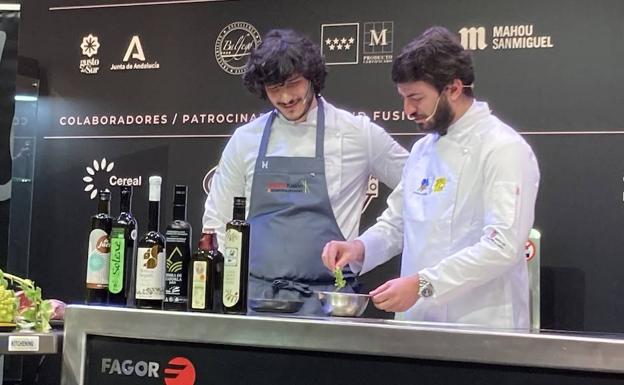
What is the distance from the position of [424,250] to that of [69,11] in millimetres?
2290

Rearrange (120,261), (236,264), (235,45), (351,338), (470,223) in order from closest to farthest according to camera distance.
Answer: (351,338)
(236,264)
(120,261)
(470,223)
(235,45)

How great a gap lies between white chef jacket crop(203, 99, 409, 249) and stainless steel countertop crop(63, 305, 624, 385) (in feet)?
3.49

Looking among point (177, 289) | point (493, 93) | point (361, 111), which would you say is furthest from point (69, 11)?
point (177, 289)

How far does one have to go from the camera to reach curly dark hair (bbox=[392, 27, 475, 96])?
2.09 meters

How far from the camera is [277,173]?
246 centimetres

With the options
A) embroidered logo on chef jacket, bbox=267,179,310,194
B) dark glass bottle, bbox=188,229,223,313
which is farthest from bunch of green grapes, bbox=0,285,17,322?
embroidered logo on chef jacket, bbox=267,179,310,194

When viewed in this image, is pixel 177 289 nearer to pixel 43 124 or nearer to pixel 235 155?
pixel 235 155

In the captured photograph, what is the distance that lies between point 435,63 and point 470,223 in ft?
1.44

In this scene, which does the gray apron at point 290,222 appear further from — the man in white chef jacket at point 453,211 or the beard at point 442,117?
the beard at point 442,117

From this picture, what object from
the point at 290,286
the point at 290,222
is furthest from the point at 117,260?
the point at 290,222

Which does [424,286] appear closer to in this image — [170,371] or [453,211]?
[453,211]

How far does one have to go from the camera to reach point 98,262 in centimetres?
155

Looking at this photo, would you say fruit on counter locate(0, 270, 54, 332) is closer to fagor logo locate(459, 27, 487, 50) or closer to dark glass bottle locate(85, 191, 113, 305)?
dark glass bottle locate(85, 191, 113, 305)

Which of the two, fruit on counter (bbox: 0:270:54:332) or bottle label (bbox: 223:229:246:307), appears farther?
fruit on counter (bbox: 0:270:54:332)
